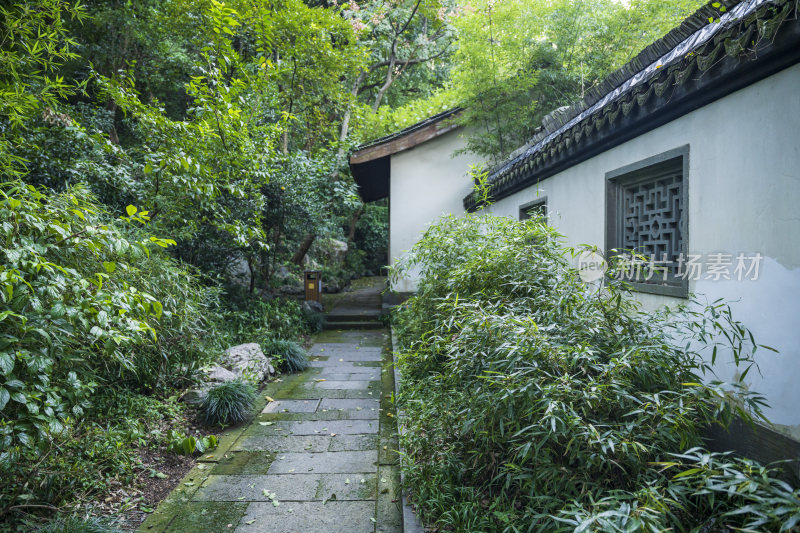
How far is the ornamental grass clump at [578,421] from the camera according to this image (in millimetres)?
1617

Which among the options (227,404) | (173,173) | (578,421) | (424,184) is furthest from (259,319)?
(578,421)

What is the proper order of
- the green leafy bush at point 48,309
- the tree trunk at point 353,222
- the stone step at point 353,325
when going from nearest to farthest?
the green leafy bush at point 48,309
the stone step at point 353,325
the tree trunk at point 353,222

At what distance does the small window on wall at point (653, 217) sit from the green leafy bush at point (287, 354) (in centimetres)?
428

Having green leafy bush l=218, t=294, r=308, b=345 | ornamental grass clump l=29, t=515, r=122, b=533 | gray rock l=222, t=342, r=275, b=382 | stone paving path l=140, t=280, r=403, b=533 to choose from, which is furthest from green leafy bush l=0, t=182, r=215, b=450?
green leafy bush l=218, t=294, r=308, b=345

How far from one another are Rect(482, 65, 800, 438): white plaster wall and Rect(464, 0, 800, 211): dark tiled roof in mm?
172

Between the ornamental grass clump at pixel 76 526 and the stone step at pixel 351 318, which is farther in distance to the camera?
the stone step at pixel 351 318

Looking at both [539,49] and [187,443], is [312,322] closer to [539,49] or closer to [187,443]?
[187,443]

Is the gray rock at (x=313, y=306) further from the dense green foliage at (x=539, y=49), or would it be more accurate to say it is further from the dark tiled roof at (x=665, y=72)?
the dark tiled roof at (x=665, y=72)

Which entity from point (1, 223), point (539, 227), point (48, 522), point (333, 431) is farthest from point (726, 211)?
point (48, 522)

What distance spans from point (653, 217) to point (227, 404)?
13.6ft

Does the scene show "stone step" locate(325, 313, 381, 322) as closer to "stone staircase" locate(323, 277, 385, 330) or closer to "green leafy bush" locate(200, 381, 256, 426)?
"stone staircase" locate(323, 277, 385, 330)

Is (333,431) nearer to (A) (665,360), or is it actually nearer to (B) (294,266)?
(A) (665,360)

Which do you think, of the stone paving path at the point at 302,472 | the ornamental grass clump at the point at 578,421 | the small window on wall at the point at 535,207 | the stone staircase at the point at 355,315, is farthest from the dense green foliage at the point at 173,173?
the small window on wall at the point at 535,207

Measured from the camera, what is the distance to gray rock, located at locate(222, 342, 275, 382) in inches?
205
